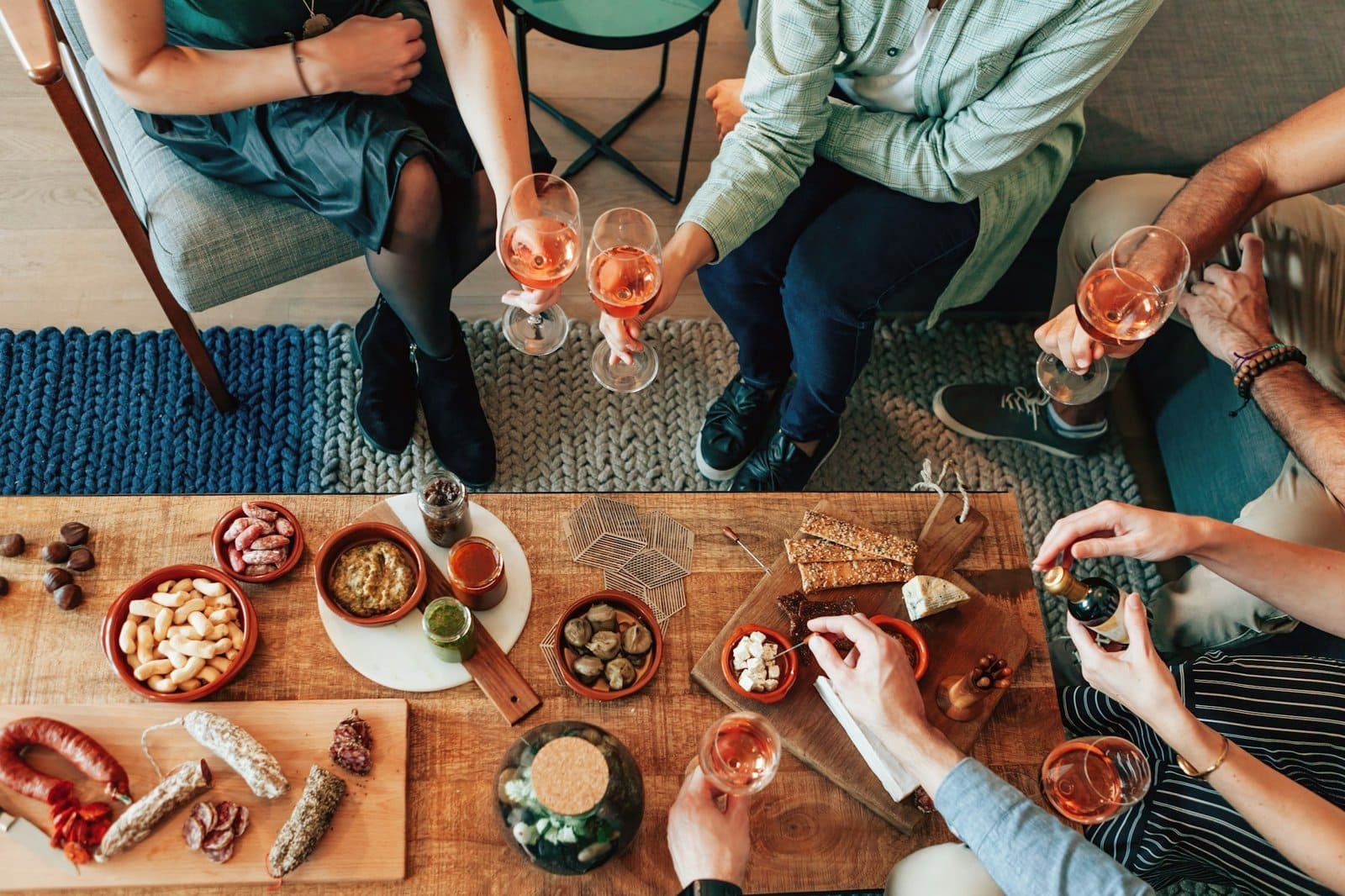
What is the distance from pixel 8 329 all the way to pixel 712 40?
1.97 meters

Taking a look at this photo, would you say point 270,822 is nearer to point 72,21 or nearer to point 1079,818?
point 1079,818

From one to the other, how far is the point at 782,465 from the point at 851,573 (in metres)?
0.63

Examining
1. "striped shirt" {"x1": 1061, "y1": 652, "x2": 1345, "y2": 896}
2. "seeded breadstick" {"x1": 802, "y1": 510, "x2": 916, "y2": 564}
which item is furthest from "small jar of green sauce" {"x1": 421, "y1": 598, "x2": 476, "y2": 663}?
"striped shirt" {"x1": 1061, "y1": 652, "x2": 1345, "y2": 896}

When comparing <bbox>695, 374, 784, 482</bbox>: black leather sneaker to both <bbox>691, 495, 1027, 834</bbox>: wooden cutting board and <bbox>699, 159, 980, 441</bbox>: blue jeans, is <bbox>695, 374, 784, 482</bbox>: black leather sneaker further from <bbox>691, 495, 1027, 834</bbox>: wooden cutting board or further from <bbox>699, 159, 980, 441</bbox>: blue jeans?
<bbox>691, 495, 1027, 834</bbox>: wooden cutting board

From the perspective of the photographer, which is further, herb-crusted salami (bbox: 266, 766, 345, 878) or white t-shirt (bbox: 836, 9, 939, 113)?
white t-shirt (bbox: 836, 9, 939, 113)

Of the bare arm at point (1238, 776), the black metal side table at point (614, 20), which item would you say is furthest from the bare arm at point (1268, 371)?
the black metal side table at point (614, 20)

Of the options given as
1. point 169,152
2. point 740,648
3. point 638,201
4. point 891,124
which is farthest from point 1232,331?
point 169,152

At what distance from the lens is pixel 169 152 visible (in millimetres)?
1855

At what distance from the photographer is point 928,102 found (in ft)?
5.80

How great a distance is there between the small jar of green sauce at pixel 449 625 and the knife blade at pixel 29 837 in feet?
1.70

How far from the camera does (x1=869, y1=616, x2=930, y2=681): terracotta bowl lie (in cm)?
148

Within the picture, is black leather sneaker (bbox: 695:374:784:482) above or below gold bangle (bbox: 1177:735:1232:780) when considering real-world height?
below

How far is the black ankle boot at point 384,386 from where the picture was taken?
2.16 metres

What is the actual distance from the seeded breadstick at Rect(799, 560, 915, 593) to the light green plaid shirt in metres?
0.57
